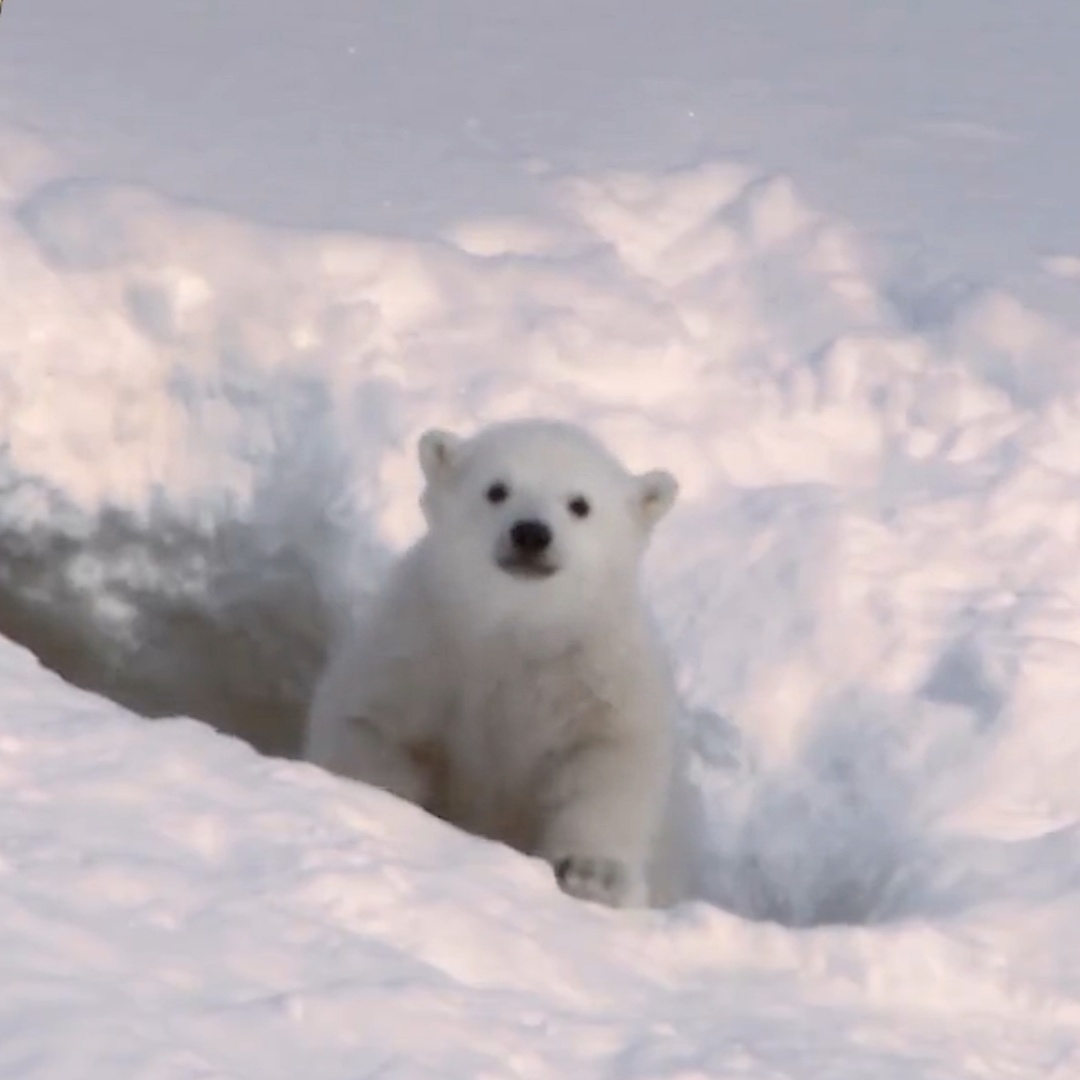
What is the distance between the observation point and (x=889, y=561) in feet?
15.4

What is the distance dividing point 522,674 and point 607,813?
334 mm

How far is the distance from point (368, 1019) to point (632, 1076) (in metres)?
0.34

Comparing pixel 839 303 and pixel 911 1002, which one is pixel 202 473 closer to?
pixel 839 303

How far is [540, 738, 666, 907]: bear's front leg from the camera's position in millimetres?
3875

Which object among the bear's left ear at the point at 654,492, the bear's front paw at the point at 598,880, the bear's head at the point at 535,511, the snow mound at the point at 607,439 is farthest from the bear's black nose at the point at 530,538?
the snow mound at the point at 607,439

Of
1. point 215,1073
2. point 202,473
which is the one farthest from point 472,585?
point 215,1073

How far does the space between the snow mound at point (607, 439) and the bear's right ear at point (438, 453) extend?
1.92 feet

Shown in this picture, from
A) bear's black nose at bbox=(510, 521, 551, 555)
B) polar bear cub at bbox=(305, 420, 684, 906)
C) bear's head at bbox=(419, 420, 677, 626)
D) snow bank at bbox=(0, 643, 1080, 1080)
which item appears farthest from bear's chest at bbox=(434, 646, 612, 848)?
snow bank at bbox=(0, 643, 1080, 1080)

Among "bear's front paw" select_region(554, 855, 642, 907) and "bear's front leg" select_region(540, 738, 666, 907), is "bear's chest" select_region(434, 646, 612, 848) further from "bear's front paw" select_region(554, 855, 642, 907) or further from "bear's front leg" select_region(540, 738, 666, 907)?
"bear's front paw" select_region(554, 855, 642, 907)

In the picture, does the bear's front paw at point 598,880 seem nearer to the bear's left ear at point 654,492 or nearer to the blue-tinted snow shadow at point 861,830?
the blue-tinted snow shadow at point 861,830

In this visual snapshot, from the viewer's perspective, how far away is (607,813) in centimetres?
401

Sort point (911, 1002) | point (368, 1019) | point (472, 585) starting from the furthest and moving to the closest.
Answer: point (472, 585), point (911, 1002), point (368, 1019)

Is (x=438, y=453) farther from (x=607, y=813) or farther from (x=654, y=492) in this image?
(x=607, y=813)

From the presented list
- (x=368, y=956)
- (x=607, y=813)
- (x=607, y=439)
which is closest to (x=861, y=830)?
(x=607, y=813)
